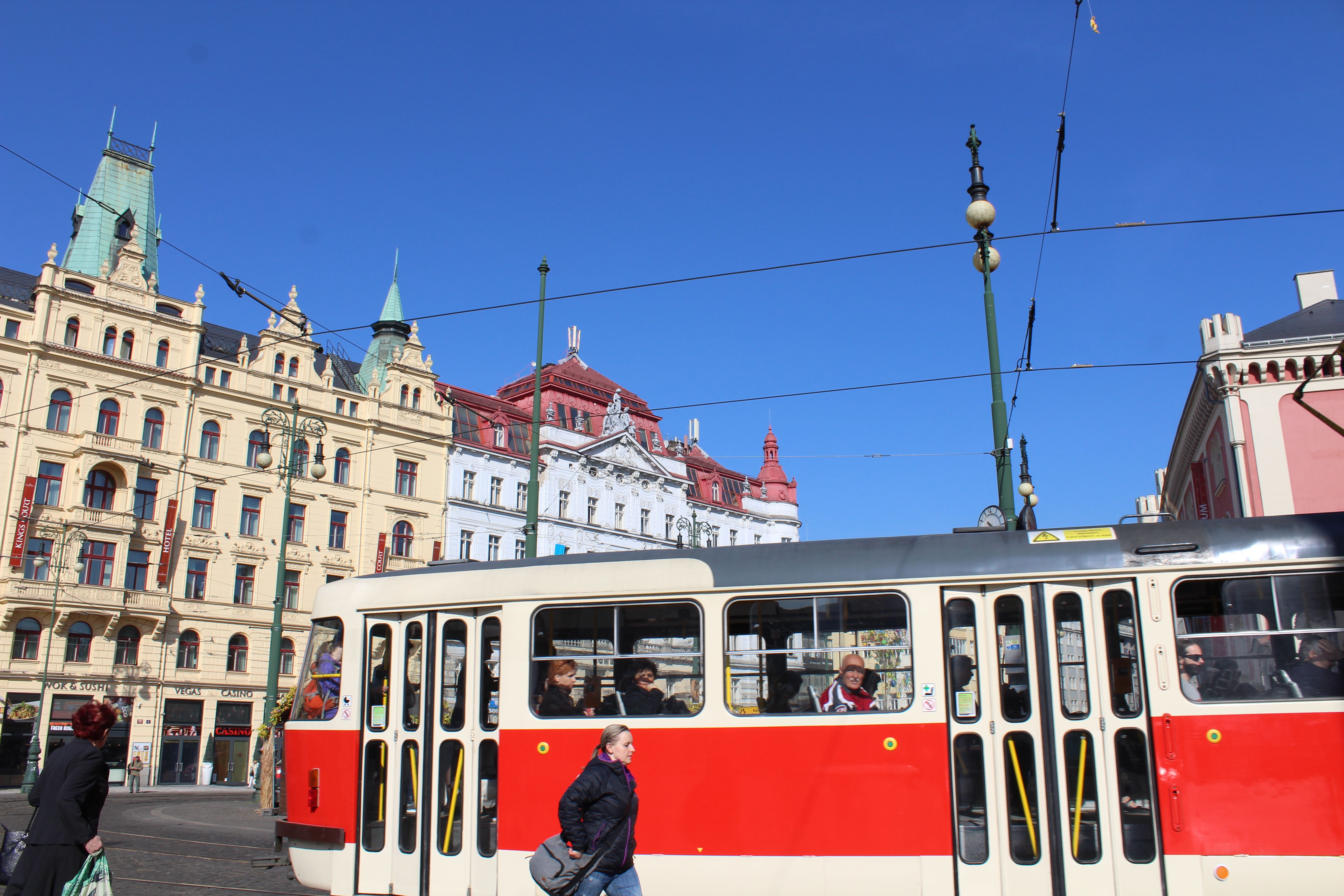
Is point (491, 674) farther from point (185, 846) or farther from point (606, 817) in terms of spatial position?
point (185, 846)

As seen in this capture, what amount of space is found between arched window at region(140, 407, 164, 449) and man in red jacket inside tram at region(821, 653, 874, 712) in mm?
37849

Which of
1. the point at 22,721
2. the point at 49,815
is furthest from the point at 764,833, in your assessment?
the point at 22,721

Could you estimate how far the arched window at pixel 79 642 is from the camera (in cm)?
3600

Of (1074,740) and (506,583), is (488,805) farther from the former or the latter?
(1074,740)

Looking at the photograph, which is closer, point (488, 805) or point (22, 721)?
point (488, 805)

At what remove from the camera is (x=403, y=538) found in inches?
1799

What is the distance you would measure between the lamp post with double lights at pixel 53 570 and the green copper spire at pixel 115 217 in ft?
34.5

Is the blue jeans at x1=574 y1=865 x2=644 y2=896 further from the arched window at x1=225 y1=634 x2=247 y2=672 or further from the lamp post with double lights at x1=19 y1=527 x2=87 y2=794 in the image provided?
the arched window at x1=225 y1=634 x2=247 y2=672

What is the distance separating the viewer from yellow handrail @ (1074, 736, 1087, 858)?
7383 millimetres

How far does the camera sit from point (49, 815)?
593 cm

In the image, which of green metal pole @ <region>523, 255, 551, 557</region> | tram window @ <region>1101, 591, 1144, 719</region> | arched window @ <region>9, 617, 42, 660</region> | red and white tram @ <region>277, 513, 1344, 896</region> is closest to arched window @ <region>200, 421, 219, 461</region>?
arched window @ <region>9, 617, 42, 660</region>

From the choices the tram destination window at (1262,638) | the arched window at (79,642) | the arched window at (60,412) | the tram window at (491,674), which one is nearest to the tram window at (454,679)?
the tram window at (491,674)

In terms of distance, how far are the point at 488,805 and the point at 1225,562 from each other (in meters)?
6.17

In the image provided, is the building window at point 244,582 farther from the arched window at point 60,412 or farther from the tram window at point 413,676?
the tram window at point 413,676
